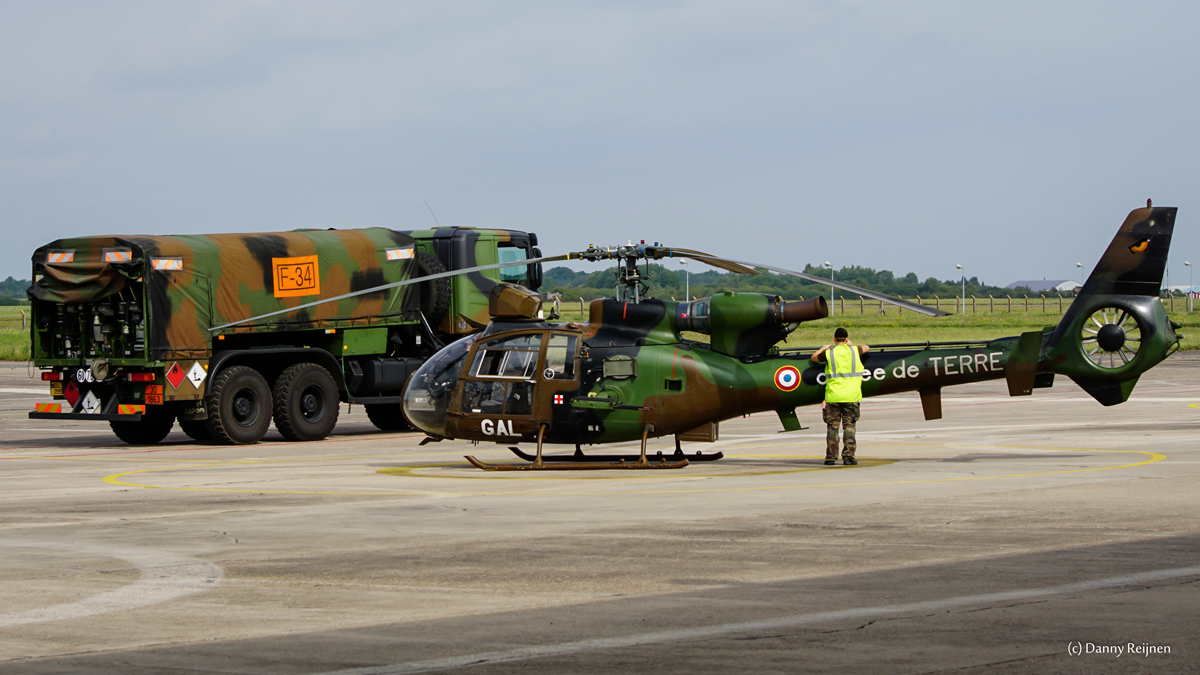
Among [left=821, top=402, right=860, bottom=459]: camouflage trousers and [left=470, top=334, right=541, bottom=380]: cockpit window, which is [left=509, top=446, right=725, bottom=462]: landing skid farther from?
[left=821, top=402, right=860, bottom=459]: camouflage trousers

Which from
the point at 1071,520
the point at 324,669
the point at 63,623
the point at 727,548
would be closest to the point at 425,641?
the point at 324,669

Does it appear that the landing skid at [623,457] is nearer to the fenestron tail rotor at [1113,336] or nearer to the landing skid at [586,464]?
the landing skid at [586,464]

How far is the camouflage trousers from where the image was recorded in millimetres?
15531

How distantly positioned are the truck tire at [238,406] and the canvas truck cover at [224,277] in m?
0.66

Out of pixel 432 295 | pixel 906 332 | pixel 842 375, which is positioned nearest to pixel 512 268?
pixel 432 295

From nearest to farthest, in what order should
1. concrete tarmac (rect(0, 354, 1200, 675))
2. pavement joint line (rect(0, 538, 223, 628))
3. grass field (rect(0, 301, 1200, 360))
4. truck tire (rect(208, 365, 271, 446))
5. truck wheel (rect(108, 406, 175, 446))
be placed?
concrete tarmac (rect(0, 354, 1200, 675)), pavement joint line (rect(0, 538, 223, 628)), truck tire (rect(208, 365, 271, 446)), truck wheel (rect(108, 406, 175, 446)), grass field (rect(0, 301, 1200, 360))

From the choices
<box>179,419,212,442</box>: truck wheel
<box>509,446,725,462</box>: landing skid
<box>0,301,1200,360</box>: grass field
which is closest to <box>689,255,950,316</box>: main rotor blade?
<box>509,446,725,462</box>: landing skid

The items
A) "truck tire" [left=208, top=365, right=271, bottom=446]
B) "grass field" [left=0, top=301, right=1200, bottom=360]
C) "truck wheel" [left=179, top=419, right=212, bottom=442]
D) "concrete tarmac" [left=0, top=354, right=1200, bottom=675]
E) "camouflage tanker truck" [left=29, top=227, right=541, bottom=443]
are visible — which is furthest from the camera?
"grass field" [left=0, top=301, right=1200, bottom=360]

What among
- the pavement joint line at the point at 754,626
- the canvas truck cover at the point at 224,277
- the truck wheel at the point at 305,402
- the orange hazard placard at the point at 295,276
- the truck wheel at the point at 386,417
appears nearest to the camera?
the pavement joint line at the point at 754,626

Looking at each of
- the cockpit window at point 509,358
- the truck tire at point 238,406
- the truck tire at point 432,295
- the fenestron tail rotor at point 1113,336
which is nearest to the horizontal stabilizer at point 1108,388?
the fenestron tail rotor at point 1113,336

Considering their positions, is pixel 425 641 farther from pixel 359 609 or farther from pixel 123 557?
pixel 123 557

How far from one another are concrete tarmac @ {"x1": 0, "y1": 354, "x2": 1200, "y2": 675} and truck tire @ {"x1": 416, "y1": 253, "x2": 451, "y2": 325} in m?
6.48

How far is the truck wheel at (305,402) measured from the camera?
21047mm

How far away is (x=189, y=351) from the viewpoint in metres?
19.8
